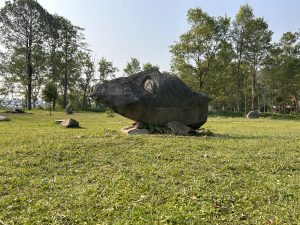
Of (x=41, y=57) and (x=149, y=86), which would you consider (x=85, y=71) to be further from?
(x=149, y=86)

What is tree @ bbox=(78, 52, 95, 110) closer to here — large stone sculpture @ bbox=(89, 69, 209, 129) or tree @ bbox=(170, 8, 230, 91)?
tree @ bbox=(170, 8, 230, 91)

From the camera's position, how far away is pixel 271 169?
6324 mm

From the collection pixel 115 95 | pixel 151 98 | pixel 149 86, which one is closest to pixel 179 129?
pixel 151 98

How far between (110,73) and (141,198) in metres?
52.6

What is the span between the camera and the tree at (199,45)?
136 feet

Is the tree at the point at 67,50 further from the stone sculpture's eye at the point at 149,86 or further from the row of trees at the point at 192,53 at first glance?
the stone sculpture's eye at the point at 149,86

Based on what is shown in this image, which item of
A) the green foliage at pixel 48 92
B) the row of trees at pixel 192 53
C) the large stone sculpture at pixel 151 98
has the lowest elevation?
the large stone sculpture at pixel 151 98

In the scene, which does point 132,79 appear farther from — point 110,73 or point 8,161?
point 110,73

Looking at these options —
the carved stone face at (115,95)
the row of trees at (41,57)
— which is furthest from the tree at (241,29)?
the carved stone face at (115,95)

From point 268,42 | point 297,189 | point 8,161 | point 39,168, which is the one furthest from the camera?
point 268,42

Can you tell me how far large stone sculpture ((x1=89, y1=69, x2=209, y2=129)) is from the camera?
12.1 meters

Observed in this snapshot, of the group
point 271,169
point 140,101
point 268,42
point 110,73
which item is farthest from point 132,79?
point 110,73

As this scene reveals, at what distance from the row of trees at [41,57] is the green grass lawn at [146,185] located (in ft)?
84.6

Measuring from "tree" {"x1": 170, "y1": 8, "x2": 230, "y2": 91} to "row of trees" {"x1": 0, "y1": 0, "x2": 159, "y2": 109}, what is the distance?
647 inches
